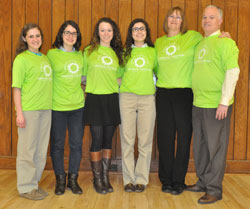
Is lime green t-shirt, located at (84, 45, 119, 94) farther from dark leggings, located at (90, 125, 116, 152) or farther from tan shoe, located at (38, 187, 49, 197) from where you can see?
tan shoe, located at (38, 187, 49, 197)

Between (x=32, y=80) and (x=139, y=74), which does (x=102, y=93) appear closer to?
(x=139, y=74)

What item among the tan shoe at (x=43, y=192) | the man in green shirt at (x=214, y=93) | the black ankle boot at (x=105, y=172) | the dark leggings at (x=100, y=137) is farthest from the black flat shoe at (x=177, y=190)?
the tan shoe at (x=43, y=192)

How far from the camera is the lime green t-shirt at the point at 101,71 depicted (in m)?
2.48

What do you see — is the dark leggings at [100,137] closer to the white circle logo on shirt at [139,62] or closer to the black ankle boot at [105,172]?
the black ankle boot at [105,172]

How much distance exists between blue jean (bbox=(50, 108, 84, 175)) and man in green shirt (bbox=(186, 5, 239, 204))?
1.01 m

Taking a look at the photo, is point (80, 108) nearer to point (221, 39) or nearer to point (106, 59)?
point (106, 59)

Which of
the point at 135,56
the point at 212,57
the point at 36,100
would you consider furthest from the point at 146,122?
the point at 36,100

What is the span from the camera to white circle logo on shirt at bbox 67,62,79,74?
246 centimetres

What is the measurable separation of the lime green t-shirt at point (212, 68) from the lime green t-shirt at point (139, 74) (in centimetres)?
39

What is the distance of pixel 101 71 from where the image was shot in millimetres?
2475

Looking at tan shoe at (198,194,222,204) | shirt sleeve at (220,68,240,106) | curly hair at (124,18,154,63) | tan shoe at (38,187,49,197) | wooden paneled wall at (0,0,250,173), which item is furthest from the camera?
wooden paneled wall at (0,0,250,173)

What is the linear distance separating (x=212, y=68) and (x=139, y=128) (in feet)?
2.66

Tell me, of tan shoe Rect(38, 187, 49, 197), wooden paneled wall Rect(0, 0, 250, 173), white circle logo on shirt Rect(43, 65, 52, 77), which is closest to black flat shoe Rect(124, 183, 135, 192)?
tan shoe Rect(38, 187, 49, 197)

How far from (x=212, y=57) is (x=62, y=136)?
1411 millimetres
